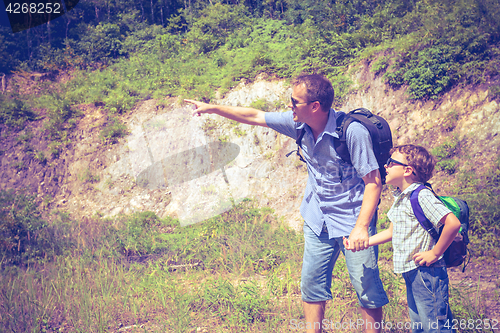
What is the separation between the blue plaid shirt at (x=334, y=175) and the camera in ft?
7.39

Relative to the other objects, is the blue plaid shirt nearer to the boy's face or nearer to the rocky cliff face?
the boy's face

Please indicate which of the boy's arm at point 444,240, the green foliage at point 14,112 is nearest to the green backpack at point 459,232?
the boy's arm at point 444,240

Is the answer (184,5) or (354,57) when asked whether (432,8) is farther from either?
(184,5)

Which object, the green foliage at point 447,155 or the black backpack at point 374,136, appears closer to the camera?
the black backpack at point 374,136

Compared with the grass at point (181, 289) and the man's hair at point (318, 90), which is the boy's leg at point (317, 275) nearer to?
the grass at point (181, 289)

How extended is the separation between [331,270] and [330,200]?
593 mm

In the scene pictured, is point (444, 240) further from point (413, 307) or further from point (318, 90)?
point (318, 90)

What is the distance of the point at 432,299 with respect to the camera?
210 cm

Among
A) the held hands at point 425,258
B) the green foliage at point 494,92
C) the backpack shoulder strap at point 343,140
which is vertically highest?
the backpack shoulder strap at point 343,140

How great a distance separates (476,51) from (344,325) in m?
6.73

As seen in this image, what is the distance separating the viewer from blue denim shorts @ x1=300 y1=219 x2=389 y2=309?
236 cm

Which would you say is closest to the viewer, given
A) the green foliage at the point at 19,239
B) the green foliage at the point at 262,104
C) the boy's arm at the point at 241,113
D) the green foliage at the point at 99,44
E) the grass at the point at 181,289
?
the boy's arm at the point at 241,113

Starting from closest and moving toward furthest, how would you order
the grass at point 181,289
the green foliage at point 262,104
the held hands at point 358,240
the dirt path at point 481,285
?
1. the held hands at point 358,240
2. the dirt path at point 481,285
3. the grass at point 181,289
4. the green foliage at point 262,104

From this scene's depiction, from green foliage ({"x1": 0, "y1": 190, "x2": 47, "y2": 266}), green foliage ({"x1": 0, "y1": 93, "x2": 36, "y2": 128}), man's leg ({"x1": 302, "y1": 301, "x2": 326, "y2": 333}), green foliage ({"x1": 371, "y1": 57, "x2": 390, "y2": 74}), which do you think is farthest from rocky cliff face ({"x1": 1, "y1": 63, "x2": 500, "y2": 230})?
man's leg ({"x1": 302, "y1": 301, "x2": 326, "y2": 333})
